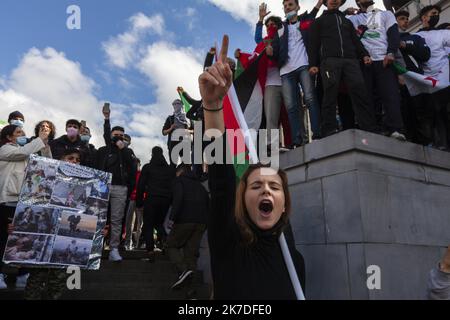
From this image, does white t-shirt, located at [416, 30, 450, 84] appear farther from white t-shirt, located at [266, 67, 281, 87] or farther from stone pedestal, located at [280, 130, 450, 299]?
white t-shirt, located at [266, 67, 281, 87]

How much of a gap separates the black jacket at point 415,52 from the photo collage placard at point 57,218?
16.7 ft

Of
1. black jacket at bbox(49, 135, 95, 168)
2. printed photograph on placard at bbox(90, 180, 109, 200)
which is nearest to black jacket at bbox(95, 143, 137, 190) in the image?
black jacket at bbox(49, 135, 95, 168)

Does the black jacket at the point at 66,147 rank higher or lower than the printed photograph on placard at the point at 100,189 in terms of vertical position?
higher

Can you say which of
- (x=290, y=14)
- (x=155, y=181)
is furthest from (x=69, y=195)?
(x=290, y=14)

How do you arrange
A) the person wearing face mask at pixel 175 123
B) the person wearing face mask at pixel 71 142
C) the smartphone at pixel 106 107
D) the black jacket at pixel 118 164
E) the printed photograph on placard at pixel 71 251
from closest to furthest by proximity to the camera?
1. the printed photograph on placard at pixel 71 251
2. the person wearing face mask at pixel 71 142
3. the black jacket at pixel 118 164
4. the smartphone at pixel 106 107
5. the person wearing face mask at pixel 175 123

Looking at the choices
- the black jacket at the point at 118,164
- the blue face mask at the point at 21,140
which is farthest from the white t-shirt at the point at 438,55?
the blue face mask at the point at 21,140

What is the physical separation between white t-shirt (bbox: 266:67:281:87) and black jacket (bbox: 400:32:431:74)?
2.03m

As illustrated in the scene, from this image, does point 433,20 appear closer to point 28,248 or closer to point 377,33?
point 377,33

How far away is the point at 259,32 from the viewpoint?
6609mm

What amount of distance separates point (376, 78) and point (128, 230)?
18.2ft

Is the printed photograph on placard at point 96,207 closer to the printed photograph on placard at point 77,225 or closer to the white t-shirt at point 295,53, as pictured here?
the printed photograph on placard at point 77,225

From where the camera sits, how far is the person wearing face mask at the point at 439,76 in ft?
19.5
